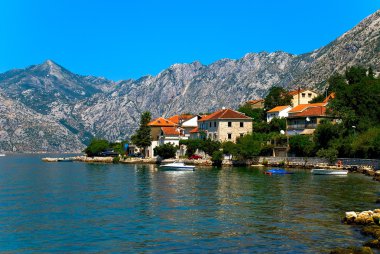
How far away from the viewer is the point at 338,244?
26625 millimetres

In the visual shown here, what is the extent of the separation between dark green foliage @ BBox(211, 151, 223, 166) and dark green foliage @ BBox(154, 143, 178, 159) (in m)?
18.1

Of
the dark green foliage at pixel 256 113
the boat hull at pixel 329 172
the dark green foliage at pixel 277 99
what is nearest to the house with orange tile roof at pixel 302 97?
the dark green foliage at pixel 277 99

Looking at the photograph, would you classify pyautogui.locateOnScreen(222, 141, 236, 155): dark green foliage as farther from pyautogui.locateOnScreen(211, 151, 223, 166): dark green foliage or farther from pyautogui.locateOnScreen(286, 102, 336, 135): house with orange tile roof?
pyautogui.locateOnScreen(286, 102, 336, 135): house with orange tile roof

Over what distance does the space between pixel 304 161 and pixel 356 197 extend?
172 ft

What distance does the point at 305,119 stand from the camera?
365ft

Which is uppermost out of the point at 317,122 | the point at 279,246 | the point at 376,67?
the point at 376,67

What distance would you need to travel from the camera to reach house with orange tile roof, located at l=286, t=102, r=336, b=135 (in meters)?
108

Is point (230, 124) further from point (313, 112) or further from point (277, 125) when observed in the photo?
point (313, 112)

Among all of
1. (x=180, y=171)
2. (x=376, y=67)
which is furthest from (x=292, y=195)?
(x=376, y=67)

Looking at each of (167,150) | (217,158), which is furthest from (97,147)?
(217,158)

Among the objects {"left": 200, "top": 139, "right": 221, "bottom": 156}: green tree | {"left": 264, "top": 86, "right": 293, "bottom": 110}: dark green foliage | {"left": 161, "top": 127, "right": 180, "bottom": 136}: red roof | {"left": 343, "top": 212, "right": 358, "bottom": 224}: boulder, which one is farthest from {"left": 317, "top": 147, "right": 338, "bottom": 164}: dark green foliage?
{"left": 343, "top": 212, "right": 358, "bottom": 224}: boulder

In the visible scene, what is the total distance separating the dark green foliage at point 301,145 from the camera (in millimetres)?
100125

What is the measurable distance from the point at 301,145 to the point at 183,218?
69.5 m

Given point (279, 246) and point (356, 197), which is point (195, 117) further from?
point (279, 246)
